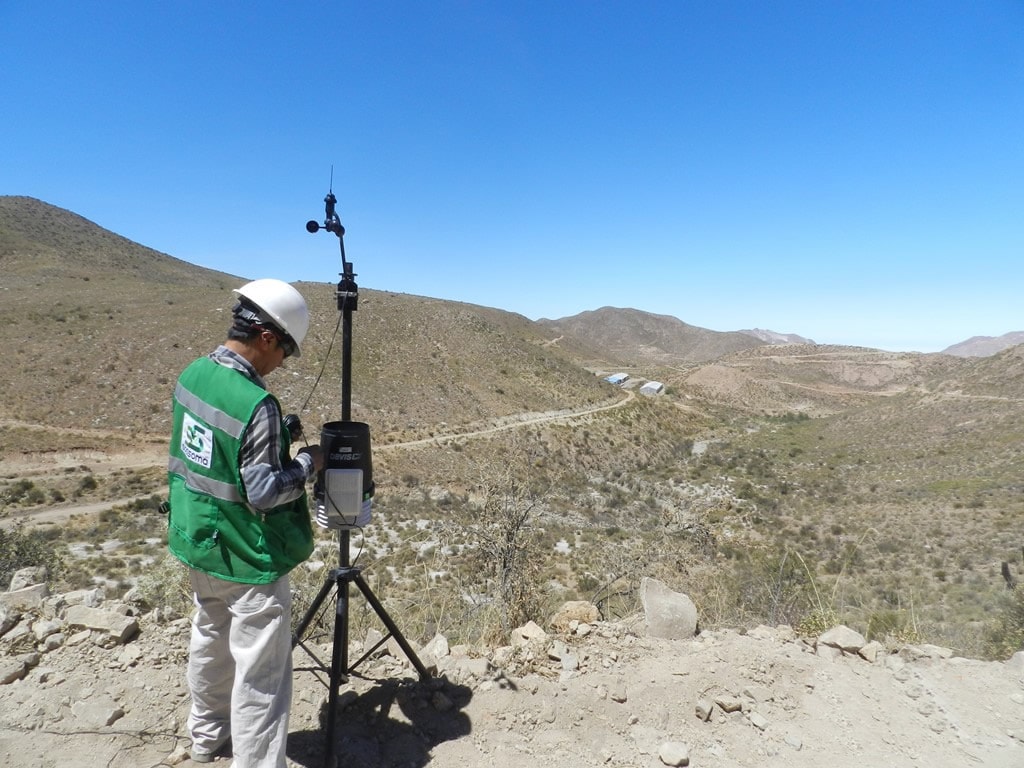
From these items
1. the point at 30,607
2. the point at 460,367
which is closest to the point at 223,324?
the point at 460,367

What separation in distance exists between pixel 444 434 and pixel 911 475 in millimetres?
24417

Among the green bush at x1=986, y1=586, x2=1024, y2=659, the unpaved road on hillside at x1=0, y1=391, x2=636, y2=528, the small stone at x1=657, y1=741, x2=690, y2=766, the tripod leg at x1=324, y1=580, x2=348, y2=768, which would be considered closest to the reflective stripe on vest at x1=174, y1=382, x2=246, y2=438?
the tripod leg at x1=324, y1=580, x2=348, y2=768

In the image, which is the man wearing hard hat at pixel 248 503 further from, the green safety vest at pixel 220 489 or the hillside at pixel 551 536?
the hillside at pixel 551 536

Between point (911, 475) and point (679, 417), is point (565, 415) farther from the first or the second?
point (911, 475)

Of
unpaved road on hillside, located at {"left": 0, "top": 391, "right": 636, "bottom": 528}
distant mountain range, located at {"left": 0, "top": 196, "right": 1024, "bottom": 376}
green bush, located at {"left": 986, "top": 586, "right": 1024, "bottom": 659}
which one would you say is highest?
distant mountain range, located at {"left": 0, "top": 196, "right": 1024, "bottom": 376}

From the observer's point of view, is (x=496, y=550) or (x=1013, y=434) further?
(x=1013, y=434)

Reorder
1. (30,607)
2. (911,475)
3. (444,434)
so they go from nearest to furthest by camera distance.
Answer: (30,607) < (911,475) < (444,434)

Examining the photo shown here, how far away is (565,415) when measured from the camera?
38406mm

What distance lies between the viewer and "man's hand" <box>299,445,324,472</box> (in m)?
2.39

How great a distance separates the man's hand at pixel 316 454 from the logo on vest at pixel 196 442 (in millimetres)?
371

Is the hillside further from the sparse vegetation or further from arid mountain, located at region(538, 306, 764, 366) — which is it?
arid mountain, located at region(538, 306, 764, 366)

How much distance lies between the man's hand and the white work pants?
531 millimetres

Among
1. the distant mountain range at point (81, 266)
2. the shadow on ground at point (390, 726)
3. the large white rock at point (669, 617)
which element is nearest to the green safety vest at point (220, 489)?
the shadow on ground at point (390, 726)

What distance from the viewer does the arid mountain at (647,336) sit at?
12288 centimetres
